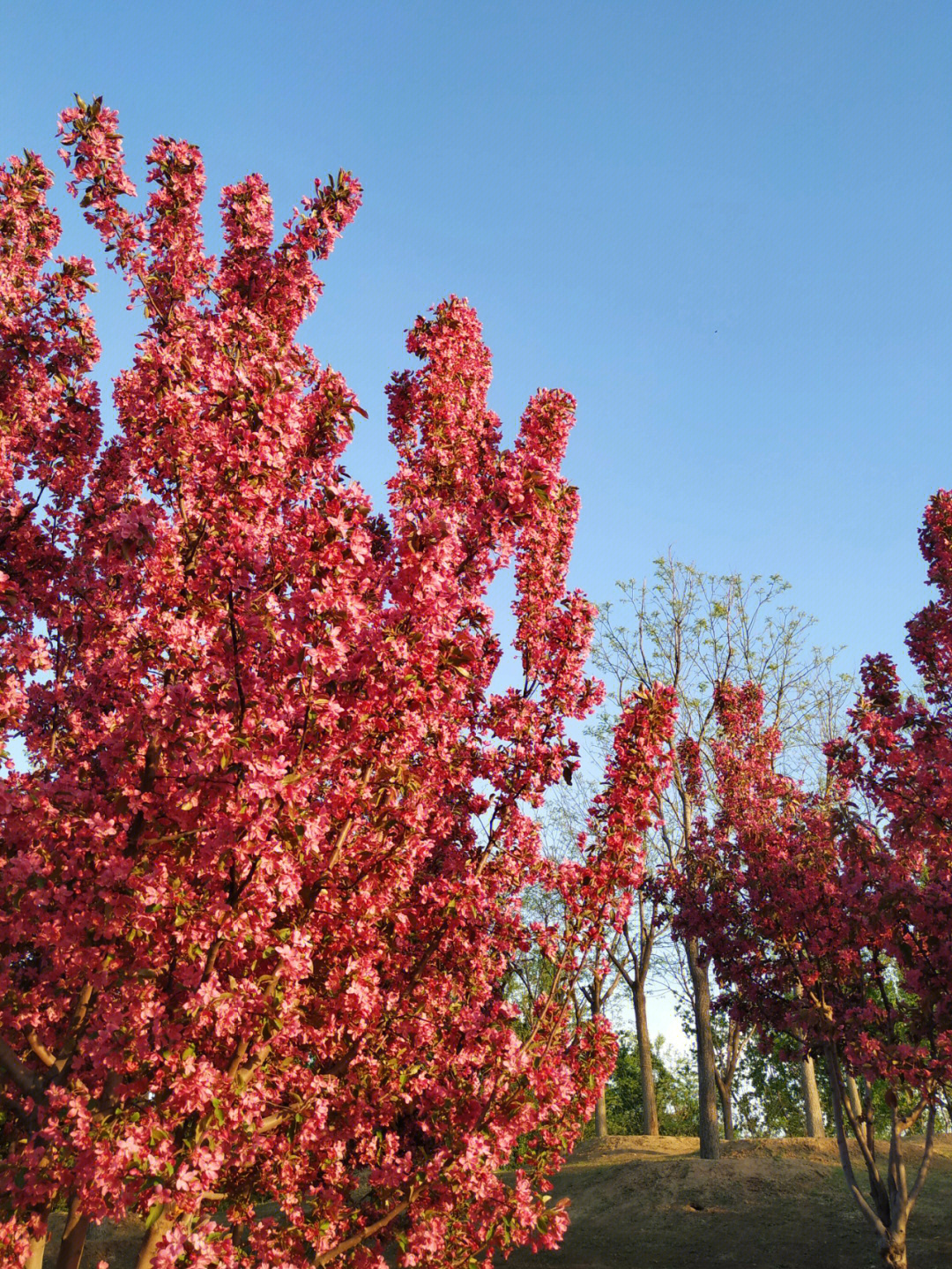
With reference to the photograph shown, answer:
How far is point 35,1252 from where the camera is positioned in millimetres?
5375

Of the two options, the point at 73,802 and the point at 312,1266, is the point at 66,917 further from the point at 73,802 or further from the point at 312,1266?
the point at 312,1266

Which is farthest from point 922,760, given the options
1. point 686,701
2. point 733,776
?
point 686,701

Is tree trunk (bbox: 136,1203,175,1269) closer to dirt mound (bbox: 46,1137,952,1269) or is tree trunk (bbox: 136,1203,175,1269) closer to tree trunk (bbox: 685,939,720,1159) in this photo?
dirt mound (bbox: 46,1137,952,1269)

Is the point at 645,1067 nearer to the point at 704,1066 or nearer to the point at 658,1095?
the point at 704,1066

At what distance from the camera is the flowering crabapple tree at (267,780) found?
4.68 meters

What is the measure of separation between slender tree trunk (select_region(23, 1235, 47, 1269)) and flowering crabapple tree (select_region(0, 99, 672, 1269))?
0.03 metres

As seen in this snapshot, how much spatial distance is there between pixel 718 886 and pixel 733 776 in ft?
9.51

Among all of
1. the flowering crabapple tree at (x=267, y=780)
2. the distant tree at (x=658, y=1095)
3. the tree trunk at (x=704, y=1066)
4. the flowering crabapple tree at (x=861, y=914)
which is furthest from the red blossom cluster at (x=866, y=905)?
the distant tree at (x=658, y=1095)

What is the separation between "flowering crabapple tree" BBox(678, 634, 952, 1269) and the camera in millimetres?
8961

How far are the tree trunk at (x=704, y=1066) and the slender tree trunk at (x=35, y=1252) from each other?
1429cm

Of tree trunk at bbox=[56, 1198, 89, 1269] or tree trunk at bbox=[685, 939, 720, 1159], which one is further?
tree trunk at bbox=[685, 939, 720, 1159]

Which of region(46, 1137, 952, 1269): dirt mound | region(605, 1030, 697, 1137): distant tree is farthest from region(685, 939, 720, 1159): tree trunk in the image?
region(605, 1030, 697, 1137): distant tree

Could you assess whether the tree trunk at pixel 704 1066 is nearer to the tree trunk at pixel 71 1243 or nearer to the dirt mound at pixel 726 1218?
the dirt mound at pixel 726 1218

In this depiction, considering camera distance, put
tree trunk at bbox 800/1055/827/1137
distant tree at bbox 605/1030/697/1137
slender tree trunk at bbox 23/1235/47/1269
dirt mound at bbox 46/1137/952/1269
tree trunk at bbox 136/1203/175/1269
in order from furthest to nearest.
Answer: distant tree at bbox 605/1030/697/1137 → tree trunk at bbox 800/1055/827/1137 → dirt mound at bbox 46/1137/952/1269 → slender tree trunk at bbox 23/1235/47/1269 → tree trunk at bbox 136/1203/175/1269
